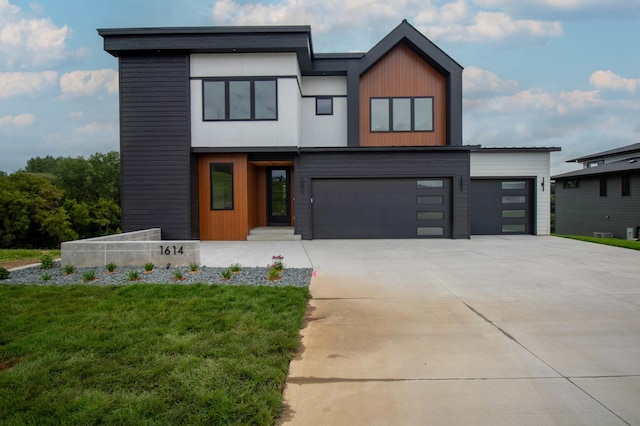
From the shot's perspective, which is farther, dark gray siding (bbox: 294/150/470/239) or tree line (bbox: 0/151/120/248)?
tree line (bbox: 0/151/120/248)

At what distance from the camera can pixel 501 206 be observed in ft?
46.6

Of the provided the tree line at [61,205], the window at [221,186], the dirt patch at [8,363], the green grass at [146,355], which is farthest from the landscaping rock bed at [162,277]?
the tree line at [61,205]

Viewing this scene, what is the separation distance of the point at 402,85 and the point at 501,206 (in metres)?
5.82

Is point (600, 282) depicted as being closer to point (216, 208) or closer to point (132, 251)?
point (132, 251)

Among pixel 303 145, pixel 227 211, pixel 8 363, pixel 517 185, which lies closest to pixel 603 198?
pixel 517 185

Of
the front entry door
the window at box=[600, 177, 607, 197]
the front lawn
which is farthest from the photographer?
the window at box=[600, 177, 607, 197]

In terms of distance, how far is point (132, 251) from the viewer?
24.6ft

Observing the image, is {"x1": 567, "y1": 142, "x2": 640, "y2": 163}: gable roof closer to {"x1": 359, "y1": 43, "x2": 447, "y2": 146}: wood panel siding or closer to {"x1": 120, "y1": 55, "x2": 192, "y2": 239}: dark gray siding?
{"x1": 359, "y1": 43, "x2": 447, "y2": 146}: wood panel siding


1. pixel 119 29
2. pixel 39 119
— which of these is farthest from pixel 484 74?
pixel 39 119

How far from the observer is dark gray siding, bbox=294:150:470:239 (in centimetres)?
1266

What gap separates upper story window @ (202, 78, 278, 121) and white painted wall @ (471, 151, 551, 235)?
24.9 feet

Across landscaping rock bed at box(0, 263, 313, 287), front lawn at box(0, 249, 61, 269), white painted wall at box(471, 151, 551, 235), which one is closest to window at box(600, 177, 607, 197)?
white painted wall at box(471, 151, 551, 235)

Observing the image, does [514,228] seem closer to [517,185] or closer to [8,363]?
[517,185]

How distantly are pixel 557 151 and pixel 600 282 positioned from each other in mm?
9315
